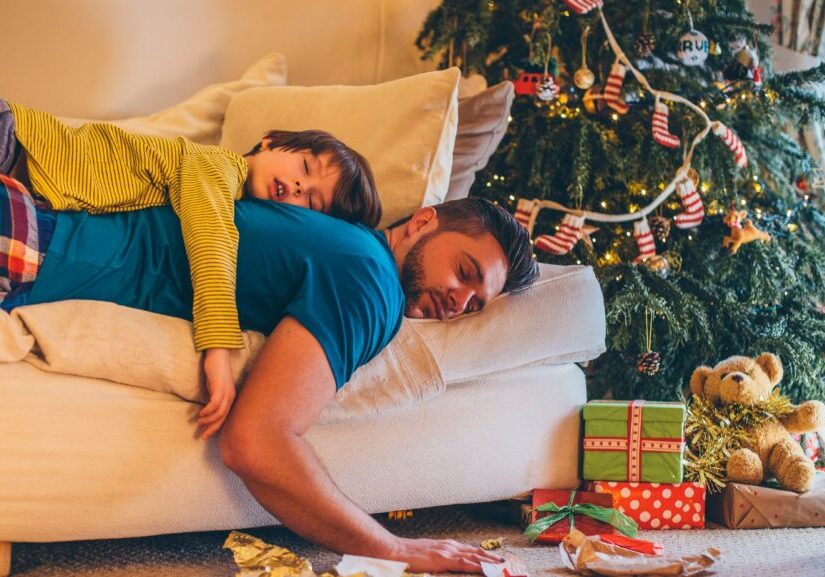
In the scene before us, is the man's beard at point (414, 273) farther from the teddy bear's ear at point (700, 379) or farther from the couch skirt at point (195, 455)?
the teddy bear's ear at point (700, 379)

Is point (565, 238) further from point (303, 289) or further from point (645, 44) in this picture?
point (303, 289)

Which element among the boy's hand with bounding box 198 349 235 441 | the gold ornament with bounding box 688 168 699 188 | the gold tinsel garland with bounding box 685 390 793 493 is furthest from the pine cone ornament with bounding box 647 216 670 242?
the boy's hand with bounding box 198 349 235 441

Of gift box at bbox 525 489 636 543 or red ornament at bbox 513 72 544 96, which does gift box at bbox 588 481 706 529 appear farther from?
red ornament at bbox 513 72 544 96

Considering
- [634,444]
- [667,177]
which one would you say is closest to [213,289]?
[634,444]

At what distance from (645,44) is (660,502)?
1.22 metres

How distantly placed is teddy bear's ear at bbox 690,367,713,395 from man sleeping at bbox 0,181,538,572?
0.59 meters

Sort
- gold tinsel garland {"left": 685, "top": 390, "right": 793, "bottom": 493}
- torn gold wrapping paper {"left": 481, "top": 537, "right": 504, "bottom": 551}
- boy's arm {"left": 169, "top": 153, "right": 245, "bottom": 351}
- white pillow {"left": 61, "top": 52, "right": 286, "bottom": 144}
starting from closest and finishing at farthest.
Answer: boy's arm {"left": 169, "top": 153, "right": 245, "bottom": 351} → torn gold wrapping paper {"left": 481, "top": 537, "right": 504, "bottom": 551} → gold tinsel garland {"left": 685, "top": 390, "right": 793, "bottom": 493} → white pillow {"left": 61, "top": 52, "right": 286, "bottom": 144}

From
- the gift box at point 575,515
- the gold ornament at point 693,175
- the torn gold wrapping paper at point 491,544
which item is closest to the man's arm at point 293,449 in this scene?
the torn gold wrapping paper at point 491,544

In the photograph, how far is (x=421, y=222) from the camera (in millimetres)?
1730

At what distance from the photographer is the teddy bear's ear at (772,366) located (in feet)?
6.73

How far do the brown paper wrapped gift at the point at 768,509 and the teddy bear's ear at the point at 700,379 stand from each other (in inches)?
12.2

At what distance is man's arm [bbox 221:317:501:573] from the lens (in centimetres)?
132

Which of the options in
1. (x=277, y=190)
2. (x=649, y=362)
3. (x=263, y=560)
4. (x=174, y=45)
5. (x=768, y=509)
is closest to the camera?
(x=263, y=560)

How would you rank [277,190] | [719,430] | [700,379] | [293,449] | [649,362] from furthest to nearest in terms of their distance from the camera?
1. [649,362]
2. [700,379]
3. [719,430]
4. [277,190]
5. [293,449]
